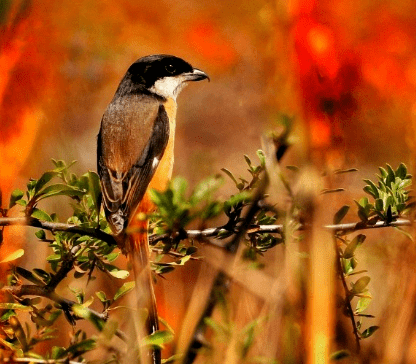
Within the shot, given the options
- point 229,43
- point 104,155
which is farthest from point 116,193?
point 229,43

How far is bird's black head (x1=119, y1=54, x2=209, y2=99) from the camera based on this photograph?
271 centimetres

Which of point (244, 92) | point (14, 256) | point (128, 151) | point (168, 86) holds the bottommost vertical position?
point (14, 256)

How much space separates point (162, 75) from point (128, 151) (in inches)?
24.1

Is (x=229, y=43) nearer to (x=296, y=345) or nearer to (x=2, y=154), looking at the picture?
(x=2, y=154)

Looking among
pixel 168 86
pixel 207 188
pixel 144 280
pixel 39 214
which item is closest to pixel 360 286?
pixel 144 280

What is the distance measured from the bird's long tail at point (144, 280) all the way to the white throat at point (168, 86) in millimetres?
1000

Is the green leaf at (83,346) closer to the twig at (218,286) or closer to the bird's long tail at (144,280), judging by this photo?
the bird's long tail at (144,280)

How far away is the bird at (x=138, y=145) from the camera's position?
5.87ft

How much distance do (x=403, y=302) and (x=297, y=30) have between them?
132 centimetres

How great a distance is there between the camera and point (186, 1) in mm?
5590

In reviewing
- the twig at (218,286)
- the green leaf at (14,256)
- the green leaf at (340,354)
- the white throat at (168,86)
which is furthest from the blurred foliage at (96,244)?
→ the white throat at (168,86)

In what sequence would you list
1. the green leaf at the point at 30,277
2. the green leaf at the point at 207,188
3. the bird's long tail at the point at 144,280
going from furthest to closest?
1. the green leaf at the point at 30,277
2. the bird's long tail at the point at 144,280
3. the green leaf at the point at 207,188

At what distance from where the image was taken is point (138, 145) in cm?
221

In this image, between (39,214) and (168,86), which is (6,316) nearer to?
(39,214)
